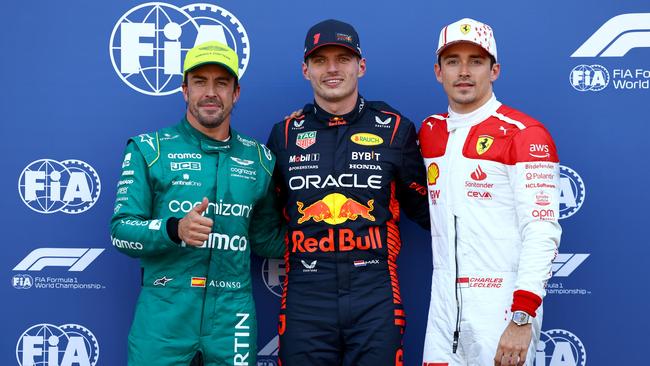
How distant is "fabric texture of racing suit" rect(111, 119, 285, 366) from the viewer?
2.53 metres

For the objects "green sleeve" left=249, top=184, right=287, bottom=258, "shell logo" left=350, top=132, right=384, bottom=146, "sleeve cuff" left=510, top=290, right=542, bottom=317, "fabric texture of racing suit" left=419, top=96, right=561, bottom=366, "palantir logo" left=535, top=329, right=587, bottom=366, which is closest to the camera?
"sleeve cuff" left=510, top=290, right=542, bottom=317

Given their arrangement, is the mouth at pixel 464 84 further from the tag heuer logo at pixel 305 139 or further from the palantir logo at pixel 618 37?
the palantir logo at pixel 618 37

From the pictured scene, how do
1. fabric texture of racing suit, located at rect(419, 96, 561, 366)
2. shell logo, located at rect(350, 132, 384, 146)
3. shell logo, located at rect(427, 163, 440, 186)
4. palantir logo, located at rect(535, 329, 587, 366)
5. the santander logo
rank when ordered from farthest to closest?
palantir logo, located at rect(535, 329, 587, 366)
shell logo, located at rect(350, 132, 384, 146)
shell logo, located at rect(427, 163, 440, 186)
the santander logo
fabric texture of racing suit, located at rect(419, 96, 561, 366)

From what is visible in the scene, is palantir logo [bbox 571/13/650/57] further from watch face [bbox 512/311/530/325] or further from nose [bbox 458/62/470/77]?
watch face [bbox 512/311/530/325]

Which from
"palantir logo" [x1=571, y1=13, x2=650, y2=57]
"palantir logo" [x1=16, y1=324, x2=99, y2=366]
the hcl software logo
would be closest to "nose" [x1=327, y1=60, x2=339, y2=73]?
the hcl software logo

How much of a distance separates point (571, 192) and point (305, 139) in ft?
4.44

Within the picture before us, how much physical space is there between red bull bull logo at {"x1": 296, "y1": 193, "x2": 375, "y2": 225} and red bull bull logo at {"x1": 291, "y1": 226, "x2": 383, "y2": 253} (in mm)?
47

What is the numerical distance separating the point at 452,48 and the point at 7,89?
2.13m

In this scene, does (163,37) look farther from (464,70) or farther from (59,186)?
(464,70)

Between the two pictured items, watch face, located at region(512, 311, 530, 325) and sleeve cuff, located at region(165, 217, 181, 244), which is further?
sleeve cuff, located at region(165, 217, 181, 244)

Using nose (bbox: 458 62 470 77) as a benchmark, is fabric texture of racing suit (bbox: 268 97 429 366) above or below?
below

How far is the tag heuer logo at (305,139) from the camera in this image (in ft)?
9.12

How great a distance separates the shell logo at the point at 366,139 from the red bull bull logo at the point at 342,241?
348 mm

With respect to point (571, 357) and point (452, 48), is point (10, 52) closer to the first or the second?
point (452, 48)
